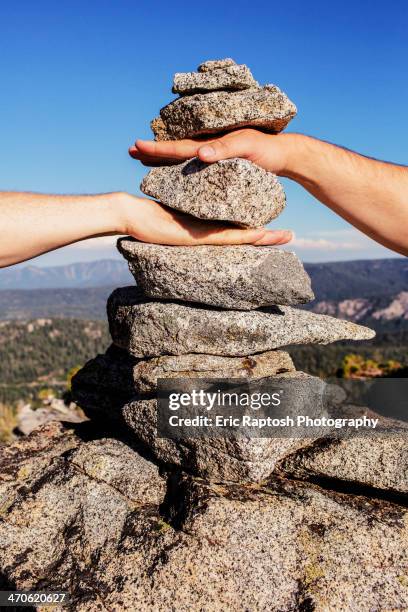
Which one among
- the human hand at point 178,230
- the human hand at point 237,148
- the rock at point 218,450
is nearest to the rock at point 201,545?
the rock at point 218,450

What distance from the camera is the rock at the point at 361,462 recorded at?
9086 mm

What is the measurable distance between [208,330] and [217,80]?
4512 millimetres

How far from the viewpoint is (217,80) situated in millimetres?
9258

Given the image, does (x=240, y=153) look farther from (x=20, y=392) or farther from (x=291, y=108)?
(x=20, y=392)

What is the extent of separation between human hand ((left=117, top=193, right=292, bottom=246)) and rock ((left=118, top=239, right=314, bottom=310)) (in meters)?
0.15

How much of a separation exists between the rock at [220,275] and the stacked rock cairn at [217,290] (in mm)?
18

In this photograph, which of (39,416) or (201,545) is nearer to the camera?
(201,545)

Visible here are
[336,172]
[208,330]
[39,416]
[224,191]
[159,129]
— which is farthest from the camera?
[39,416]

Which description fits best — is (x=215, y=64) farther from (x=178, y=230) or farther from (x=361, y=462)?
(x=361, y=462)

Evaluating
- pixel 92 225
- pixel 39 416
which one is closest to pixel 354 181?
pixel 92 225

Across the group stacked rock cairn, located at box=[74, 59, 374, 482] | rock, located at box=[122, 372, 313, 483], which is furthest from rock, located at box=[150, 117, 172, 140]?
rock, located at box=[122, 372, 313, 483]

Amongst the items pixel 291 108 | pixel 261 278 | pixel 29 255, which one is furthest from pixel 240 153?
pixel 29 255

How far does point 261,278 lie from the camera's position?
923 cm

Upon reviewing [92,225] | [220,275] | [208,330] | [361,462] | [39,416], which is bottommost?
[39,416]
